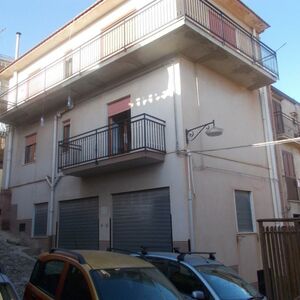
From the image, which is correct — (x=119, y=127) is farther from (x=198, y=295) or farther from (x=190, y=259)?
(x=198, y=295)

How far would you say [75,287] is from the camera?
14.8ft

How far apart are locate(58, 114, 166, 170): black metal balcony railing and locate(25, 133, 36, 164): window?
9.80ft

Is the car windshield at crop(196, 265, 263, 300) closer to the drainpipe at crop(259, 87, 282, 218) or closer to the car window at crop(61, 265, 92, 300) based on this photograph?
the car window at crop(61, 265, 92, 300)

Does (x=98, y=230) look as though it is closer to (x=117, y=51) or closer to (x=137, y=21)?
(x=117, y=51)

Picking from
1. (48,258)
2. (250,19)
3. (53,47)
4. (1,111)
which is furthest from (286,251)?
(1,111)

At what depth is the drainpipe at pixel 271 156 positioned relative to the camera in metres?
14.6

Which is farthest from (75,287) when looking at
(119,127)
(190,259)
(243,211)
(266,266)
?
(243,211)

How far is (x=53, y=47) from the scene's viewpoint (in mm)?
17766

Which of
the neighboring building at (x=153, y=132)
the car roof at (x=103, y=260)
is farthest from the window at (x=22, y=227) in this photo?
the car roof at (x=103, y=260)

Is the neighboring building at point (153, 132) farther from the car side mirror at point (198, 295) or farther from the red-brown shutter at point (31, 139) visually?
the car side mirror at point (198, 295)

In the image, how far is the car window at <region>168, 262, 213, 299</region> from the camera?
19.3ft

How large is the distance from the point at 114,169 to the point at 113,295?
29.0ft

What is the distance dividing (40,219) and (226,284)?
467 inches

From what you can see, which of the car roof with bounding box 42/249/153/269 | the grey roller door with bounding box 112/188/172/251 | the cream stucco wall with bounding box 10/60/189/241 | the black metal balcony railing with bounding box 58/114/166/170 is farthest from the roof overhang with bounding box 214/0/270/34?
the car roof with bounding box 42/249/153/269
